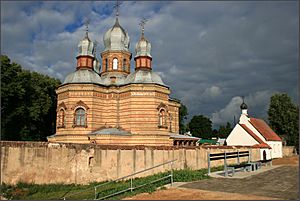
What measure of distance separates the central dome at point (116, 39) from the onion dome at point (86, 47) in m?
2.92

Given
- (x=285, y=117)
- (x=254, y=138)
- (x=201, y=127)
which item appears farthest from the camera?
(x=201, y=127)

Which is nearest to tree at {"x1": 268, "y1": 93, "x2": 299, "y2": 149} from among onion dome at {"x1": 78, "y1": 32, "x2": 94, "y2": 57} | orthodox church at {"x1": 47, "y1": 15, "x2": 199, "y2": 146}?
orthodox church at {"x1": 47, "y1": 15, "x2": 199, "y2": 146}

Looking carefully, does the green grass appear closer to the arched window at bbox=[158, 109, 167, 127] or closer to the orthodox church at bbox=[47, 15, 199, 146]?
the orthodox church at bbox=[47, 15, 199, 146]

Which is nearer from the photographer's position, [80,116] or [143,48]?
[80,116]

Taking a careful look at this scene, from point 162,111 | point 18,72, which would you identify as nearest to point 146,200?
point 162,111

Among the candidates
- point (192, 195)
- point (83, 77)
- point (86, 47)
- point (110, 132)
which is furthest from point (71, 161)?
point (86, 47)

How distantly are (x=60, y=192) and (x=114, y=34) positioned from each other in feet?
77.1

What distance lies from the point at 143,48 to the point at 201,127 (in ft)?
152

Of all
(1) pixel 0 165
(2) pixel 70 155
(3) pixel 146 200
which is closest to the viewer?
(3) pixel 146 200

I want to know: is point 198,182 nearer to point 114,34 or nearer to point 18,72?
point 18,72

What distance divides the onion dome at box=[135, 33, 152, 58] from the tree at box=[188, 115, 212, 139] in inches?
1784

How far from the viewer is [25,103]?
30.7 metres

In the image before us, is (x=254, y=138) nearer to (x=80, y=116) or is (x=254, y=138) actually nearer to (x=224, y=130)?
(x=80, y=116)

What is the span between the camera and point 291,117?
49.1 metres
